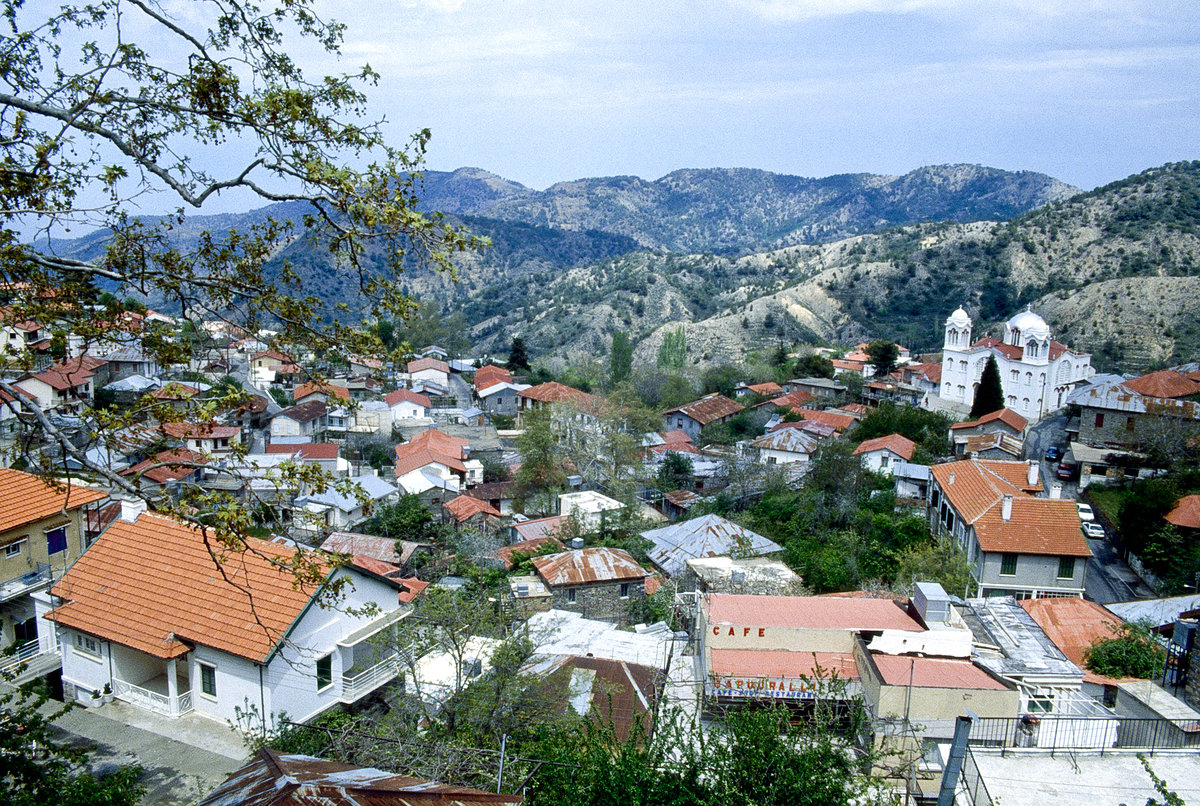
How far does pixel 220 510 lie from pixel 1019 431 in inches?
1570

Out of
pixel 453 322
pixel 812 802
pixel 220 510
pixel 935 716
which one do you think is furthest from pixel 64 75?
pixel 453 322

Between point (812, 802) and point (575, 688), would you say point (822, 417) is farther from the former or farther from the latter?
point (812, 802)

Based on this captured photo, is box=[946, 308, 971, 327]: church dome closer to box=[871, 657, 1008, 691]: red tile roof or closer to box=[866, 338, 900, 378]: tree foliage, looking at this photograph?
box=[866, 338, 900, 378]: tree foliage

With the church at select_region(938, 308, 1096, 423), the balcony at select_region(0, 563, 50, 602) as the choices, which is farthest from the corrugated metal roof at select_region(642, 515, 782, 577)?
the church at select_region(938, 308, 1096, 423)

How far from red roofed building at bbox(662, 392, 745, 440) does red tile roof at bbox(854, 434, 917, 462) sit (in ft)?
44.6

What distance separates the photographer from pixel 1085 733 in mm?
10328

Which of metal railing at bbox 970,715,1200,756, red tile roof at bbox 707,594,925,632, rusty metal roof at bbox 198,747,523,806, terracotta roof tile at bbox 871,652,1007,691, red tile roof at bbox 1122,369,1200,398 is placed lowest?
metal railing at bbox 970,715,1200,756

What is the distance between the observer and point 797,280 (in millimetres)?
102250

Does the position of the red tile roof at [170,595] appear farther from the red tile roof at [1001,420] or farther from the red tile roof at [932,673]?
the red tile roof at [1001,420]

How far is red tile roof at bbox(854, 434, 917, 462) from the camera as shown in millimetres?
34088

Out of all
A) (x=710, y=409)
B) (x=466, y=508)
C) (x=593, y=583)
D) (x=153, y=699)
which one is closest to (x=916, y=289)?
(x=710, y=409)

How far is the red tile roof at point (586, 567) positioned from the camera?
2091cm

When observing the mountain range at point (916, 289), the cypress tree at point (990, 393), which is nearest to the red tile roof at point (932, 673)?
the cypress tree at point (990, 393)

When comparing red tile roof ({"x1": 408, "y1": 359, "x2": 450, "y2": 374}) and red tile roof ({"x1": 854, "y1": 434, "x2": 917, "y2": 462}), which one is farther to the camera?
red tile roof ({"x1": 408, "y1": 359, "x2": 450, "y2": 374})
